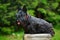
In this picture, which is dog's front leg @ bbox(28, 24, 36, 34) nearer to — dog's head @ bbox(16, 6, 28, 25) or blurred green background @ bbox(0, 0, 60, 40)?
dog's head @ bbox(16, 6, 28, 25)

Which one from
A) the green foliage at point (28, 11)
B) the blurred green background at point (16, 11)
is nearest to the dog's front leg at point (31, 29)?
the blurred green background at point (16, 11)

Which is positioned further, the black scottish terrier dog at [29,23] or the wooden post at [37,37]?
the black scottish terrier dog at [29,23]

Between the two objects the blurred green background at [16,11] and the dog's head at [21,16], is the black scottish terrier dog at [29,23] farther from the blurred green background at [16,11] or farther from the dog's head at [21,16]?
the blurred green background at [16,11]

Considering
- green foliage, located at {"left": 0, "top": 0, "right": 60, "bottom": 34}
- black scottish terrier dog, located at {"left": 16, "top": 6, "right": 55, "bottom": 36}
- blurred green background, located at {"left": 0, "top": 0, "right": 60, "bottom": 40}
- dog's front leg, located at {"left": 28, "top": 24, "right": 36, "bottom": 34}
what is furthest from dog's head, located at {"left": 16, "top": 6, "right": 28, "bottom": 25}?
green foliage, located at {"left": 0, "top": 0, "right": 60, "bottom": 34}

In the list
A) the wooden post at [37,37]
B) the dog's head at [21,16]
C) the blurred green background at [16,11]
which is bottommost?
the blurred green background at [16,11]

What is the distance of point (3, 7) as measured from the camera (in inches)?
401

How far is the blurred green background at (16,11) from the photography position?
10266 mm

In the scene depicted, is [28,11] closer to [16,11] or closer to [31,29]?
[16,11]

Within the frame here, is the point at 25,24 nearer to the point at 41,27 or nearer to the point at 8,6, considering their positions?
the point at 41,27

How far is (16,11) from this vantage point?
1038 cm

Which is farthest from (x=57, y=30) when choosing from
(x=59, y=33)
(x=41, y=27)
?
(x=41, y=27)

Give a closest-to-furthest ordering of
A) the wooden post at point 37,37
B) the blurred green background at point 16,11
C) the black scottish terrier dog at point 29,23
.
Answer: the wooden post at point 37,37 → the black scottish terrier dog at point 29,23 → the blurred green background at point 16,11

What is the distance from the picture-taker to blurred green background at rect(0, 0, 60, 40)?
10266mm

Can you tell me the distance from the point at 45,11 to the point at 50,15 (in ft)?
0.91
